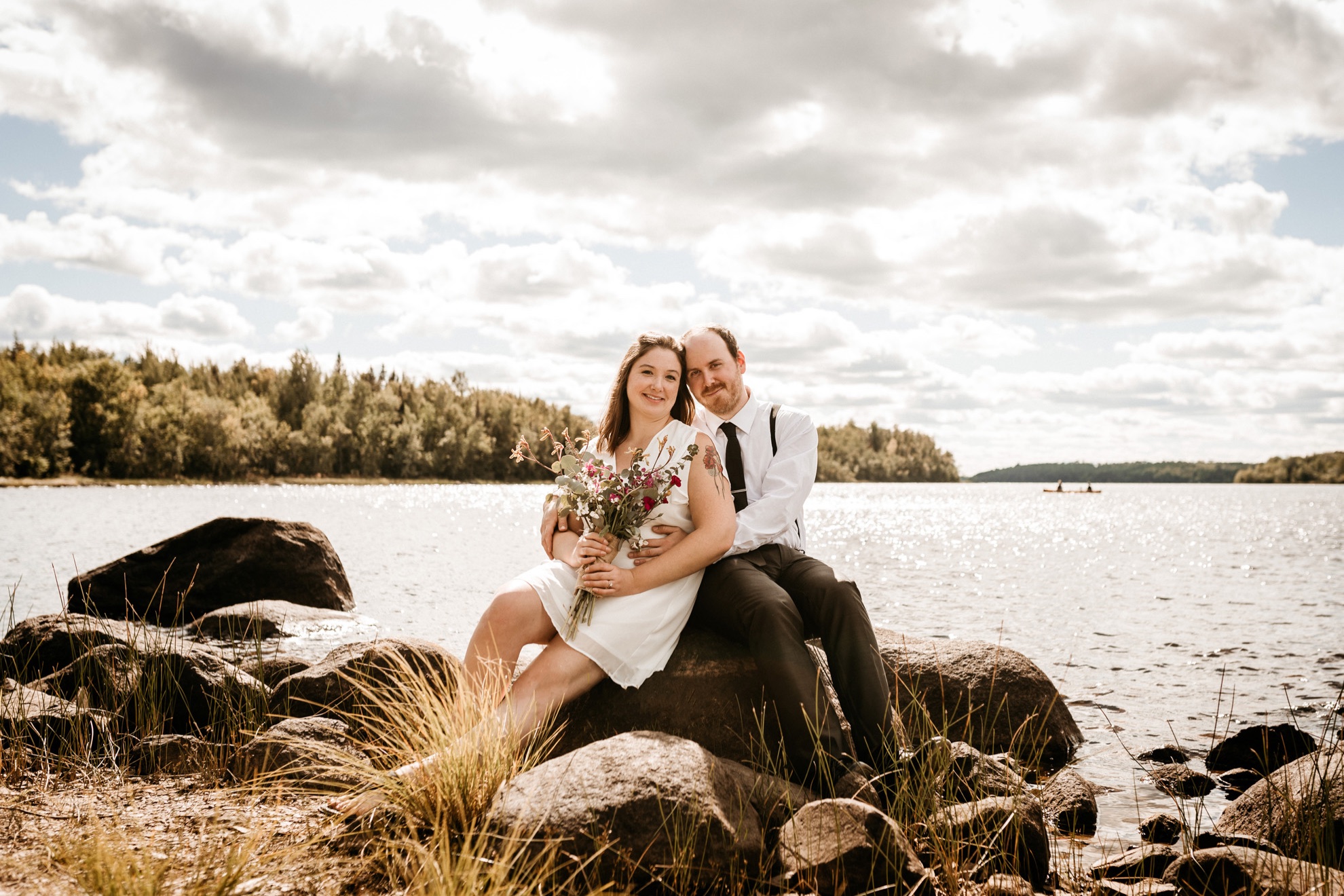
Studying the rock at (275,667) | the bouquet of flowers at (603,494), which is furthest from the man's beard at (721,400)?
the rock at (275,667)

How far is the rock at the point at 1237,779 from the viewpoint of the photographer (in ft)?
27.2

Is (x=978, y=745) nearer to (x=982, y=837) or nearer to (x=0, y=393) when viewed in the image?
(x=982, y=837)

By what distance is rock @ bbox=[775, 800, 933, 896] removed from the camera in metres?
4.61

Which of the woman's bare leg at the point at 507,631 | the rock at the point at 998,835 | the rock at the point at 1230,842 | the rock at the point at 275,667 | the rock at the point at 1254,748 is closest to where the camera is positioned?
the rock at the point at 998,835

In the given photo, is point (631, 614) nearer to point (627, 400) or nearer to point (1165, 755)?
point (627, 400)

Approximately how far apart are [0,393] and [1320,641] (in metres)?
89.3

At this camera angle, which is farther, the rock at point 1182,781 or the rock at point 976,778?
the rock at point 1182,781

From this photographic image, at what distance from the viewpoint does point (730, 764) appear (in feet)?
17.1

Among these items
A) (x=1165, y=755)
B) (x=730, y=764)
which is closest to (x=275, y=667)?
(x=730, y=764)

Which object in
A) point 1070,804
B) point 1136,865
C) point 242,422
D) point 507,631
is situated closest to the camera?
point 507,631

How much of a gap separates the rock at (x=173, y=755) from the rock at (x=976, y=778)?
519 cm

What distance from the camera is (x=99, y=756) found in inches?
268

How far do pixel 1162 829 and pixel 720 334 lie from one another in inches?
201

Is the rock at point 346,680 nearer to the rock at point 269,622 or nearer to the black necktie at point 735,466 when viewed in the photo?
the black necktie at point 735,466
